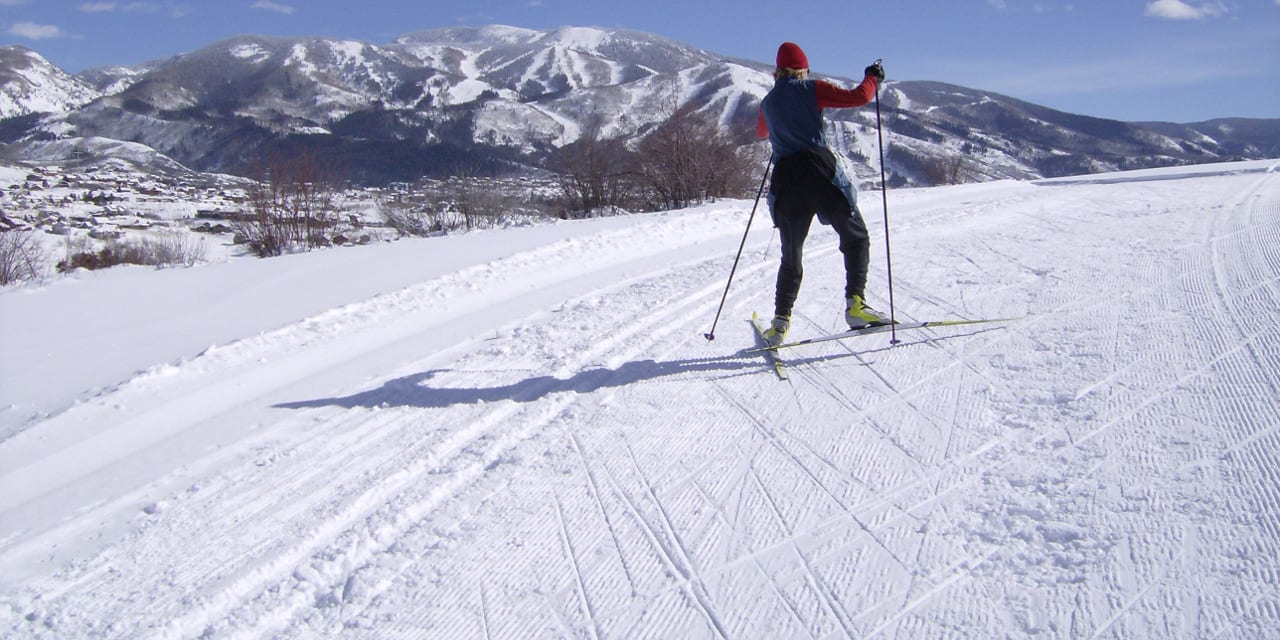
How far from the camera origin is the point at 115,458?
395 cm

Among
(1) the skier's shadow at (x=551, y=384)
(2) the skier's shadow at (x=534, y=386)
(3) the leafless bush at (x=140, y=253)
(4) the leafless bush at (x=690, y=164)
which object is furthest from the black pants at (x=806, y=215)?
(3) the leafless bush at (x=140, y=253)

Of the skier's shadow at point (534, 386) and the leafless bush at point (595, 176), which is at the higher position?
the leafless bush at point (595, 176)

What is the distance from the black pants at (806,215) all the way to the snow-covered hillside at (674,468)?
51cm

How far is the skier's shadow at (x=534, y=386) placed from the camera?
14.2 ft

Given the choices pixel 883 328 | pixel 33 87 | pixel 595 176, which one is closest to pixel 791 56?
pixel 883 328

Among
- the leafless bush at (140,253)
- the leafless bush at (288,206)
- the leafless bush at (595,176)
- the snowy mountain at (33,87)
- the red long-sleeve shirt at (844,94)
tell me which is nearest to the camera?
the red long-sleeve shirt at (844,94)

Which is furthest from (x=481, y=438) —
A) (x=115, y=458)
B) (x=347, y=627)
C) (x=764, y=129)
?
(x=764, y=129)

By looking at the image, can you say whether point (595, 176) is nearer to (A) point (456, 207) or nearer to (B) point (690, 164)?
(B) point (690, 164)

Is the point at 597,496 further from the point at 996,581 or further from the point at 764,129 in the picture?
the point at 764,129

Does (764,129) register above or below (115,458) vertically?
above

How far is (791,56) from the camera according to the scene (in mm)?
4578

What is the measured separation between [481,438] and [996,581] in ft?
7.96

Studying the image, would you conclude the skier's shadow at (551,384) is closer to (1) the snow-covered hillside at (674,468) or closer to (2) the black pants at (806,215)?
(1) the snow-covered hillside at (674,468)

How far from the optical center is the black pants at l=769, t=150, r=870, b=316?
4566mm
